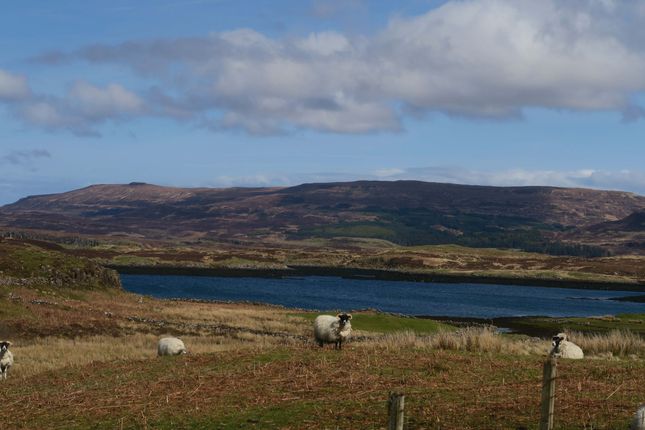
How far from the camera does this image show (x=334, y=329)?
1097 inches

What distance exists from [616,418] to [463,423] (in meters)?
3.22

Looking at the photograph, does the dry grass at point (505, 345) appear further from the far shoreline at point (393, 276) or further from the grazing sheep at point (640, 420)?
the far shoreline at point (393, 276)

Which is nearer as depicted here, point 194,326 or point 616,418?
point 616,418

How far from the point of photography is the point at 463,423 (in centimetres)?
1480

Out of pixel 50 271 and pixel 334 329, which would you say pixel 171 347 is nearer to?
pixel 334 329

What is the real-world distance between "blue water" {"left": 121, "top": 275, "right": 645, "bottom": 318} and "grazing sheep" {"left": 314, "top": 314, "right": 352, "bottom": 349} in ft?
215

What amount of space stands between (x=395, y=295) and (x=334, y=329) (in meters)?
99.6

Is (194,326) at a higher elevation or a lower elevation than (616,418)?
lower

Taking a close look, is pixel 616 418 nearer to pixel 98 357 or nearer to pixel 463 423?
pixel 463 423

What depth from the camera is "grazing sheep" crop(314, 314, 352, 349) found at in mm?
27500

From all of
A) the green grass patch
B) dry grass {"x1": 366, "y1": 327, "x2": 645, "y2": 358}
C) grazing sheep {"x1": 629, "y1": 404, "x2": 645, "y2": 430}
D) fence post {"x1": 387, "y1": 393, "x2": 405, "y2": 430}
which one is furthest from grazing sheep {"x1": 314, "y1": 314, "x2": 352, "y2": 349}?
the green grass patch

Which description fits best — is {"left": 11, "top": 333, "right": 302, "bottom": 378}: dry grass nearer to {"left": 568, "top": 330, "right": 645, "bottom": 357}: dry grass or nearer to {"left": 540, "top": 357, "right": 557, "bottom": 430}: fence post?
{"left": 568, "top": 330, "right": 645, "bottom": 357}: dry grass

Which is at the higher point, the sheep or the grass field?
the grass field

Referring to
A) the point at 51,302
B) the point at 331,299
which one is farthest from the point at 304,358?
the point at 331,299
